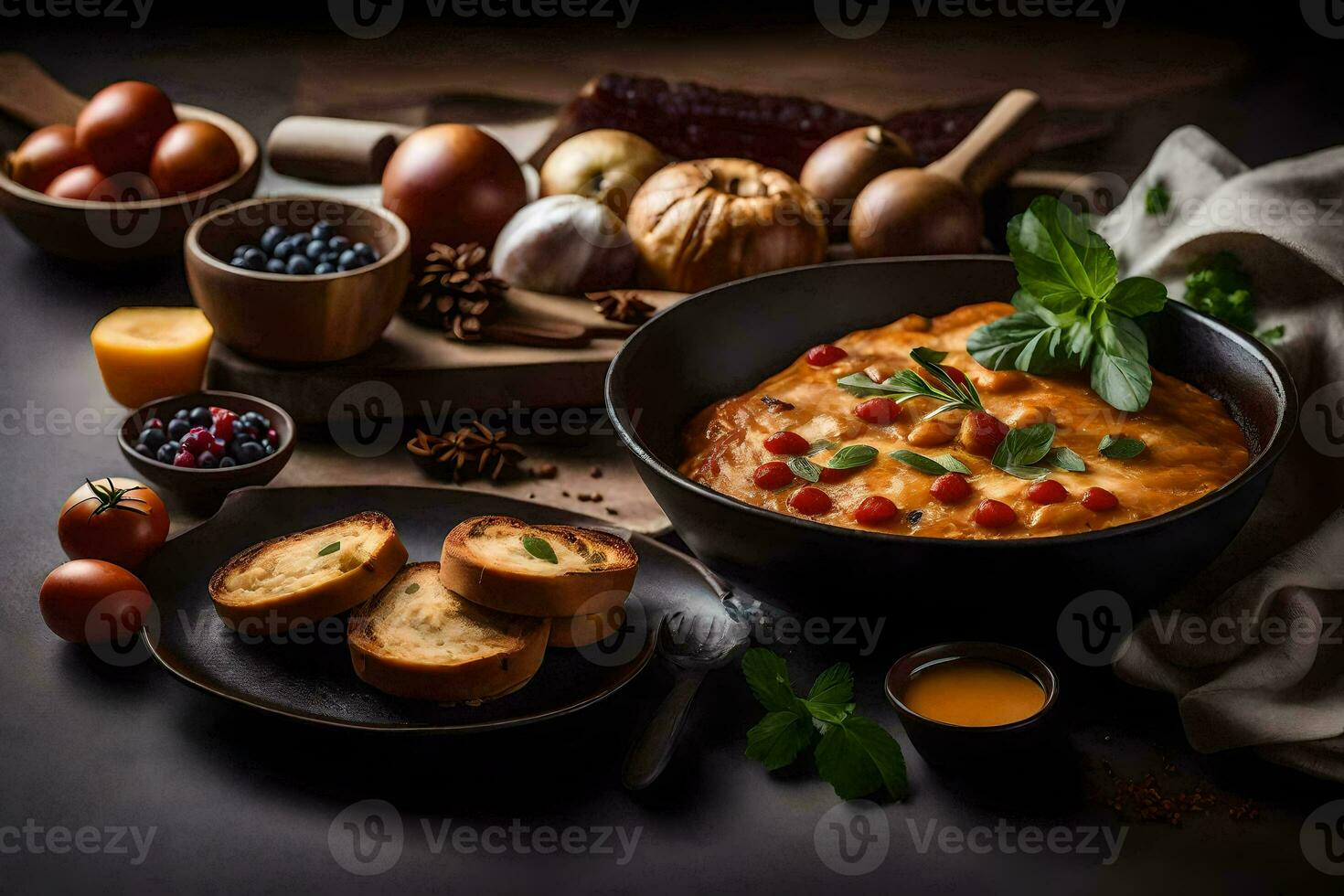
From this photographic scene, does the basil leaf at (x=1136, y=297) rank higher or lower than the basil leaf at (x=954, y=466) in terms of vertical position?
higher

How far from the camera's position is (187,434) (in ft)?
12.0

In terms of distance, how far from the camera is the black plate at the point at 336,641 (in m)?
2.77

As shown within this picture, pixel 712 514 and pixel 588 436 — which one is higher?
pixel 712 514

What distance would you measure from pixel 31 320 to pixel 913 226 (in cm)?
295

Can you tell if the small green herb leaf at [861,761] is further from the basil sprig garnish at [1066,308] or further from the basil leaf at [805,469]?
the basil sprig garnish at [1066,308]

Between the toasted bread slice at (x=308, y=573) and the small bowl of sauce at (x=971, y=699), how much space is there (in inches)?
43.7

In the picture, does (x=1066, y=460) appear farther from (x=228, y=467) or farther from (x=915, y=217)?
(x=228, y=467)

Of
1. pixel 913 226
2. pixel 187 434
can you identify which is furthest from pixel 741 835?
pixel 913 226

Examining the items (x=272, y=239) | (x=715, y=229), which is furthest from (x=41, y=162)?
(x=715, y=229)

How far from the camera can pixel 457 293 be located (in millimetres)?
4309

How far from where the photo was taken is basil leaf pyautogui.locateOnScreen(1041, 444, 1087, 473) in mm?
3053

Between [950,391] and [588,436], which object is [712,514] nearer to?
[950,391]

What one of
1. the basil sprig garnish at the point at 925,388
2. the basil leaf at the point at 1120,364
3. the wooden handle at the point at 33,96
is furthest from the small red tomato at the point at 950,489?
the wooden handle at the point at 33,96

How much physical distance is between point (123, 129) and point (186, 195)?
0.38 m
